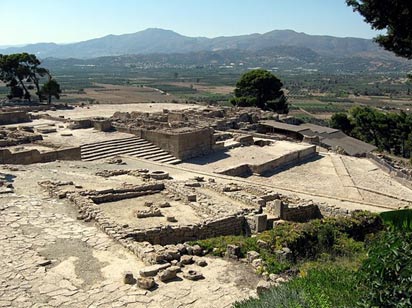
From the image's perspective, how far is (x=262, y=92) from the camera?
45.8 m

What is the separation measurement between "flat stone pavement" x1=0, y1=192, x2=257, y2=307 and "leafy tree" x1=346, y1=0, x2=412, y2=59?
28.1 ft

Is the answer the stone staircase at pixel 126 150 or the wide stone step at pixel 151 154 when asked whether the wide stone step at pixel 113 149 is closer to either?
the stone staircase at pixel 126 150

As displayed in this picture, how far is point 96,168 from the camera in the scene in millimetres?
18078

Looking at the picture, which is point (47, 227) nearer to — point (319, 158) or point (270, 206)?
point (270, 206)

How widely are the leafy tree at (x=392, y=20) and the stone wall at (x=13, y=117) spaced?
23467 mm

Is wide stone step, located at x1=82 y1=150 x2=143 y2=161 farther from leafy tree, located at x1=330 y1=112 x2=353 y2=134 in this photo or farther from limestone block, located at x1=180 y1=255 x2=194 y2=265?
leafy tree, located at x1=330 y1=112 x2=353 y2=134

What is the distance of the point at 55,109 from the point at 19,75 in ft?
22.9

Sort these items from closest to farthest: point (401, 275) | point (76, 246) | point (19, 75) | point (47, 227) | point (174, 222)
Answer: point (401, 275) → point (76, 246) → point (47, 227) → point (174, 222) → point (19, 75)

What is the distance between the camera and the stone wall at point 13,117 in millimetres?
29625

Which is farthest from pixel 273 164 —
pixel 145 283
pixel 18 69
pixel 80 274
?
pixel 18 69

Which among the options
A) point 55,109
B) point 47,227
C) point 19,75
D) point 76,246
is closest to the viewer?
point 76,246

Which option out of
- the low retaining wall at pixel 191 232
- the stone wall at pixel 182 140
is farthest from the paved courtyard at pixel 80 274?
the stone wall at pixel 182 140

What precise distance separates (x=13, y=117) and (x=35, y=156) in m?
12.3

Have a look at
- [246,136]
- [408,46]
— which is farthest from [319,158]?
[408,46]
